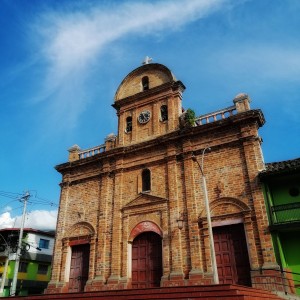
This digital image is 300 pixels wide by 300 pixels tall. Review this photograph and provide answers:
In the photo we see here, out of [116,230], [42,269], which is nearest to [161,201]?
[116,230]

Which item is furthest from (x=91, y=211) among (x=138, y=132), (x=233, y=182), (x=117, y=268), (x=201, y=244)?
(x=233, y=182)

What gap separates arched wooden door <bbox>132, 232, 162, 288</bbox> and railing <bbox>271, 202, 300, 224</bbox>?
6478 mm

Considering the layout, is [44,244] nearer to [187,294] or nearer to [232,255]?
[232,255]

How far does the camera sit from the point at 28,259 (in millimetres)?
33562

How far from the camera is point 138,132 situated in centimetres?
2220

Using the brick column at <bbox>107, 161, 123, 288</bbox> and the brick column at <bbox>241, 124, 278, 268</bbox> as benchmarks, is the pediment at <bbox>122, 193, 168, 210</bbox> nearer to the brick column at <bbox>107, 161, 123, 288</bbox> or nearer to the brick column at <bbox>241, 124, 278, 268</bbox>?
the brick column at <bbox>107, 161, 123, 288</bbox>

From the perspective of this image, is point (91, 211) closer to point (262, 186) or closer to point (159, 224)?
point (159, 224)

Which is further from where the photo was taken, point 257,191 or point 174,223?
point 174,223

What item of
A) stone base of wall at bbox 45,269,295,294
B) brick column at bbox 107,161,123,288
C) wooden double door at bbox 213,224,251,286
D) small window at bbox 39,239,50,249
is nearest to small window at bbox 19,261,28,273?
small window at bbox 39,239,50,249

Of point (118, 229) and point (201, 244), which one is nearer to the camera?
point (201, 244)

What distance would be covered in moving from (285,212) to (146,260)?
803 centimetres

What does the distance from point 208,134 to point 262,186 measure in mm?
4514

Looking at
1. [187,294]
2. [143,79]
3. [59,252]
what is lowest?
[187,294]

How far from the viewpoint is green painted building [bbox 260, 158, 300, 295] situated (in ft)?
48.3
